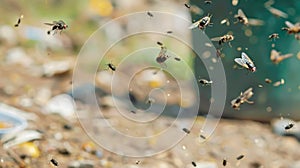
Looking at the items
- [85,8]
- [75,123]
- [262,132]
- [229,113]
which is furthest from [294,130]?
[85,8]

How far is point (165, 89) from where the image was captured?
8.25 feet

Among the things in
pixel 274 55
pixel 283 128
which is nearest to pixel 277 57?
pixel 274 55

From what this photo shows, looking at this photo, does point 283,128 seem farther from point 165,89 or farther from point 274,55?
point 165,89

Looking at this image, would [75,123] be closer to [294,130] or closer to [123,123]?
[123,123]

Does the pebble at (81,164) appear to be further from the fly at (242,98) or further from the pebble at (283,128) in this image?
the pebble at (283,128)

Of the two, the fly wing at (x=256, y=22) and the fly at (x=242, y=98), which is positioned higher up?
the fly wing at (x=256, y=22)

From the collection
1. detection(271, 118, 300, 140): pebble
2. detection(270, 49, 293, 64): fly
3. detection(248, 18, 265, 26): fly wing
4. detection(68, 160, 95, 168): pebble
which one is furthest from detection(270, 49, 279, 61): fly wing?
detection(68, 160, 95, 168): pebble

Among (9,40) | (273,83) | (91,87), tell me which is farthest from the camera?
(9,40)

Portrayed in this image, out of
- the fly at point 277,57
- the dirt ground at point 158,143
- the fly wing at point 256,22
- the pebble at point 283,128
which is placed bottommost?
the dirt ground at point 158,143

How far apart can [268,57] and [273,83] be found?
0.37ft

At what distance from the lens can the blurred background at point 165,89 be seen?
180 cm

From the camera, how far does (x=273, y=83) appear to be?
2.17 m

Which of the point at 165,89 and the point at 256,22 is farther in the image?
the point at 165,89

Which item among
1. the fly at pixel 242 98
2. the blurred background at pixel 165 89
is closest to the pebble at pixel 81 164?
the blurred background at pixel 165 89
